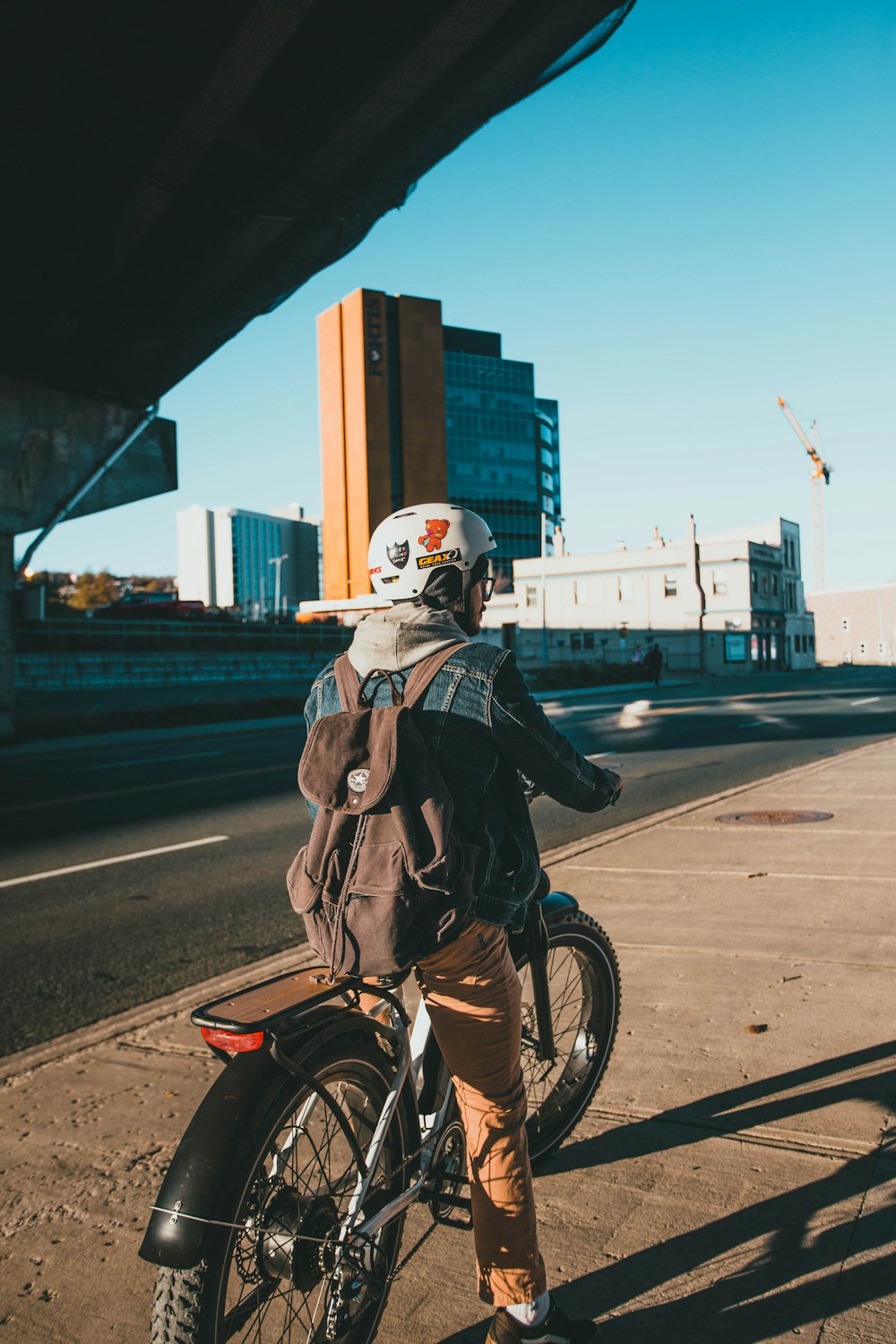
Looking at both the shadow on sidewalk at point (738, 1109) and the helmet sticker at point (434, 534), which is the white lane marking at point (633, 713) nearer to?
the shadow on sidewalk at point (738, 1109)

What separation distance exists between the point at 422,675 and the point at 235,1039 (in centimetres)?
87

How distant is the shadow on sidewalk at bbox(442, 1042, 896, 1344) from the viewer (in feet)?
8.68

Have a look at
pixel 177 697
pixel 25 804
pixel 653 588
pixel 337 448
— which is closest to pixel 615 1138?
pixel 25 804

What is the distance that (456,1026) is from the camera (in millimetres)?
2570

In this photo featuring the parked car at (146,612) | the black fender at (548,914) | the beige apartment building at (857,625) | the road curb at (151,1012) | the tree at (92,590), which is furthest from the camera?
the beige apartment building at (857,625)

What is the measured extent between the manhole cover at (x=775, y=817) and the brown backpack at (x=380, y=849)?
752 cm

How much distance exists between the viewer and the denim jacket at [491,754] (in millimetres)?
2463

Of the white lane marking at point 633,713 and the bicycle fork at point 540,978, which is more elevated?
the bicycle fork at point 540,978

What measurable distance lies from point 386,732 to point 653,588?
8307 centimetres

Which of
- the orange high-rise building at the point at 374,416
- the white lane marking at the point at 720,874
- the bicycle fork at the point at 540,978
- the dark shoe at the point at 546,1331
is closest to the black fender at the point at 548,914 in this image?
the bicycle fork at the point at 540,978

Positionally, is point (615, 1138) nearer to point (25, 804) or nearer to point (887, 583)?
point (25, 804)

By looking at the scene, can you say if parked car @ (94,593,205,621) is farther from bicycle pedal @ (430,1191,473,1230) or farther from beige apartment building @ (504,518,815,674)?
bicycle pedal @ (430,1191,473,1230)

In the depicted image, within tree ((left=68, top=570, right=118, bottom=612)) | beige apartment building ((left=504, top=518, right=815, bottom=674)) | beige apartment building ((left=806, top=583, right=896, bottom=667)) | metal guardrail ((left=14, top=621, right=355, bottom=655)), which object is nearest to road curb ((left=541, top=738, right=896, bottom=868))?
metal guardrail ((left=14, top=621, right=355, bottom=655))

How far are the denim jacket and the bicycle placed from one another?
37cm
